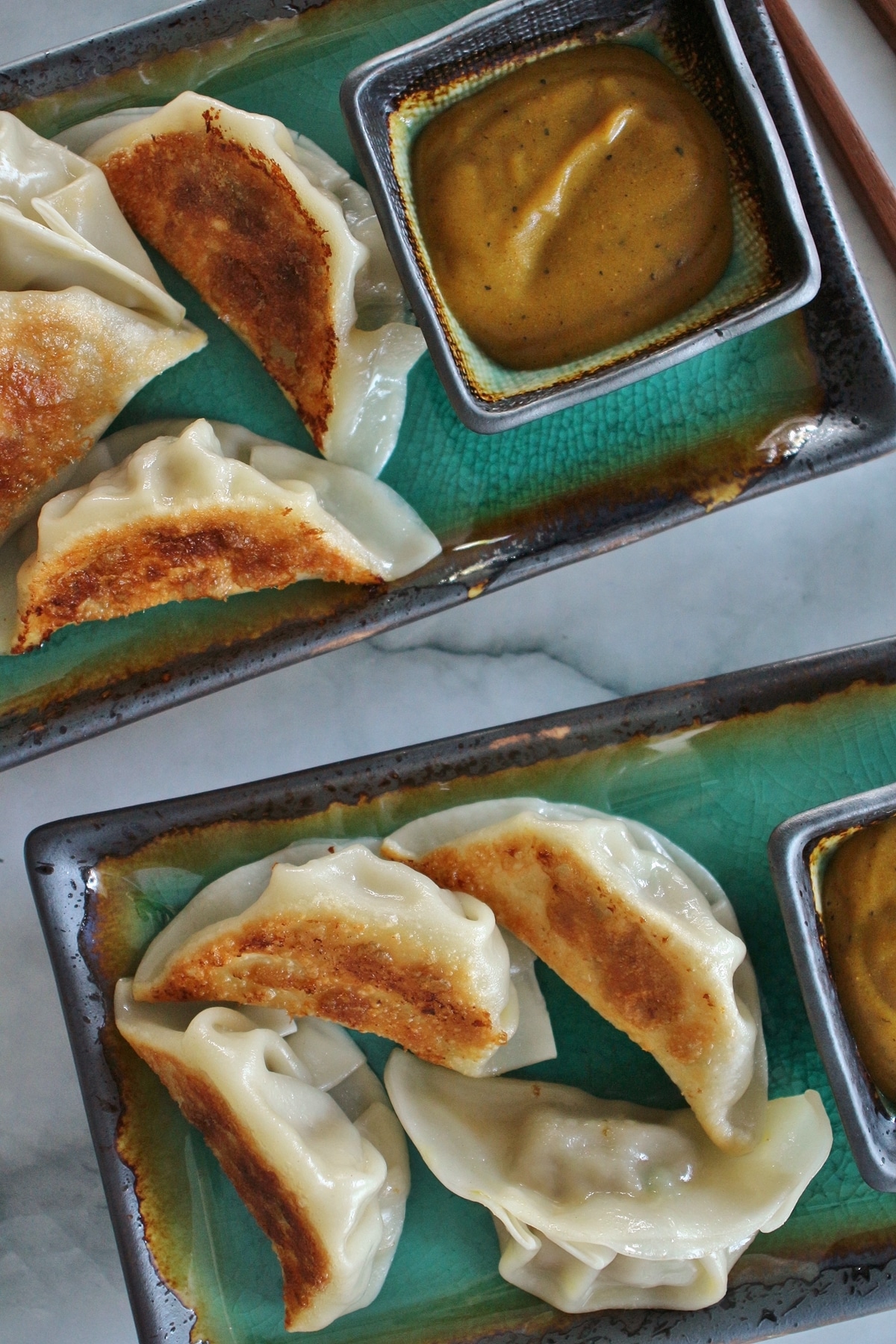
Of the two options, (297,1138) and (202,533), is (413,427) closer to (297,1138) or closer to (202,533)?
(202,533)

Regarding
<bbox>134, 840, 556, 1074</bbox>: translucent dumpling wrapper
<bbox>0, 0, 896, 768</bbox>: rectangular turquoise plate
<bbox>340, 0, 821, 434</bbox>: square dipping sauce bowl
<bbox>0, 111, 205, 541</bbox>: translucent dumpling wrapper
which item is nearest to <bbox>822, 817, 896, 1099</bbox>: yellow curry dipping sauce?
<bbox>134, 840, 556, 1074</bbox>: translucent dumpling wrapper

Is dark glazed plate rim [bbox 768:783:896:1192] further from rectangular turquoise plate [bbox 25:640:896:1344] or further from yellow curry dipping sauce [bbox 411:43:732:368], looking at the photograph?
yellow curry dipping sauce [bbox 411:43:732:368]

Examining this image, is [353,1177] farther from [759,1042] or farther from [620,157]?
[620,157]

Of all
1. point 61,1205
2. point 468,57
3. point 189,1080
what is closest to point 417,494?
point 468,57

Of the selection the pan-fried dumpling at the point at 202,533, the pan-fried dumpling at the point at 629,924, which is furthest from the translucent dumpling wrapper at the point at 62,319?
the pan-fried dumpling at the point at 629,924

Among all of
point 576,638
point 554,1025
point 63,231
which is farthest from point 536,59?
point 554,1025
